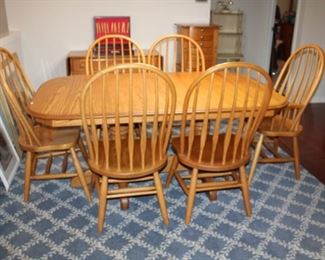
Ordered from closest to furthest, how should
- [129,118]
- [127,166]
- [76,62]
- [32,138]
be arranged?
[129,118], [127,166], [32,138], [76,62]

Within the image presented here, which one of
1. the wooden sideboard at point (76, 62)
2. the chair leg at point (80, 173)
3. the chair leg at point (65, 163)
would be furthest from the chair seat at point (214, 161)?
the wooden sideboard at point (76, 62)

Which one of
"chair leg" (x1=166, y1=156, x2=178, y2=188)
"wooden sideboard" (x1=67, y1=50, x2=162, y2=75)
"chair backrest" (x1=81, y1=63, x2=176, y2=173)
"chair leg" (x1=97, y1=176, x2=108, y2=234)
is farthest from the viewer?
"wooden sideboard" (x1=67, y1=50, x2=162, y2=75)

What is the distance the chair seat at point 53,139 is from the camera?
2.02m

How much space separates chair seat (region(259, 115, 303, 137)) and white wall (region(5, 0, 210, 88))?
2.07 meters

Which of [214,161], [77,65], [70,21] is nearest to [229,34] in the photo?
[70,21]

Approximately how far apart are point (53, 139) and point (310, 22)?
11.4 ft

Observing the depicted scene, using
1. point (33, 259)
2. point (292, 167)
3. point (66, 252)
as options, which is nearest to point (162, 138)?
point (66, 252)

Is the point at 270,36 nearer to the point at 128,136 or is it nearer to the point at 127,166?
the point at 128,136

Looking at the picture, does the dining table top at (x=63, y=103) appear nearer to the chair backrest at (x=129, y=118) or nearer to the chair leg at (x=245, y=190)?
the chair backrest at (x=129, y=118)

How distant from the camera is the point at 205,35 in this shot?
3723mm

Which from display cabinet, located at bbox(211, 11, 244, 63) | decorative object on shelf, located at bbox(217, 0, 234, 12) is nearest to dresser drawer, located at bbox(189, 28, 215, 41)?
display cabinet, located at bbox(211, 11, 244, 63)

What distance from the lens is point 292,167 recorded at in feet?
8.71

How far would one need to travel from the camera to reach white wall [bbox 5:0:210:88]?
369 centimetres

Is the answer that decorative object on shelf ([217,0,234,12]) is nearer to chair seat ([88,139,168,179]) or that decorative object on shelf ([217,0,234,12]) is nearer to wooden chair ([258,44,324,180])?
wooden chair ([258,44,324,180])
